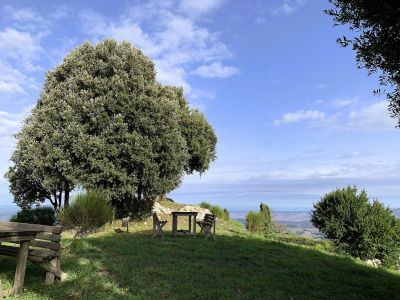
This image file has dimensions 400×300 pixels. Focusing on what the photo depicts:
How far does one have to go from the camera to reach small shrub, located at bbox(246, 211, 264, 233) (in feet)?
85.9

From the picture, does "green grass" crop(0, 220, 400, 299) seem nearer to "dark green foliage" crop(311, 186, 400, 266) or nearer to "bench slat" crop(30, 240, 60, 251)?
"bench slat" crop(30, 240, 60, 251)

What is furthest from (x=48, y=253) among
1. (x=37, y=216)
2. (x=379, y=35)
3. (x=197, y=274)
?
(x=37, y=216)

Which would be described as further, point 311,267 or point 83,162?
point 83,162

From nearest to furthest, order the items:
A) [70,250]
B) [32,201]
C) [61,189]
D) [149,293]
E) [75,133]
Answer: [149,293] → [70,250] → [75,133] → [61,189] → [32,201]

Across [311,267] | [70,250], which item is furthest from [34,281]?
[311,267]

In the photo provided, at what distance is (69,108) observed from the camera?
2159cm

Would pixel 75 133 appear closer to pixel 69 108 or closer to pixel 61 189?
pixel 69 108

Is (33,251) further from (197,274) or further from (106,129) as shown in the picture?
(106,129)

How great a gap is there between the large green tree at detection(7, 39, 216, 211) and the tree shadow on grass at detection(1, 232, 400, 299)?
7.06 meters

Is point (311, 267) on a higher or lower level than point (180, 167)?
lower

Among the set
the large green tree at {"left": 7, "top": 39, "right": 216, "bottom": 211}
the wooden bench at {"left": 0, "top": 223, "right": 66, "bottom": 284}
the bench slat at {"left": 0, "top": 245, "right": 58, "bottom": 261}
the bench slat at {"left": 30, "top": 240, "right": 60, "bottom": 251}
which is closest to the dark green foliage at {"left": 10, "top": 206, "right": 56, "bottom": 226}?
the large green tree at {"left": 7, "top": 39, "right": 216, "bottom": 211}

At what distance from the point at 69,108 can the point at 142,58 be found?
222 inches

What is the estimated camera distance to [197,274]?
33.4 ft

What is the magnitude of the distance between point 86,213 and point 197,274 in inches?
359
